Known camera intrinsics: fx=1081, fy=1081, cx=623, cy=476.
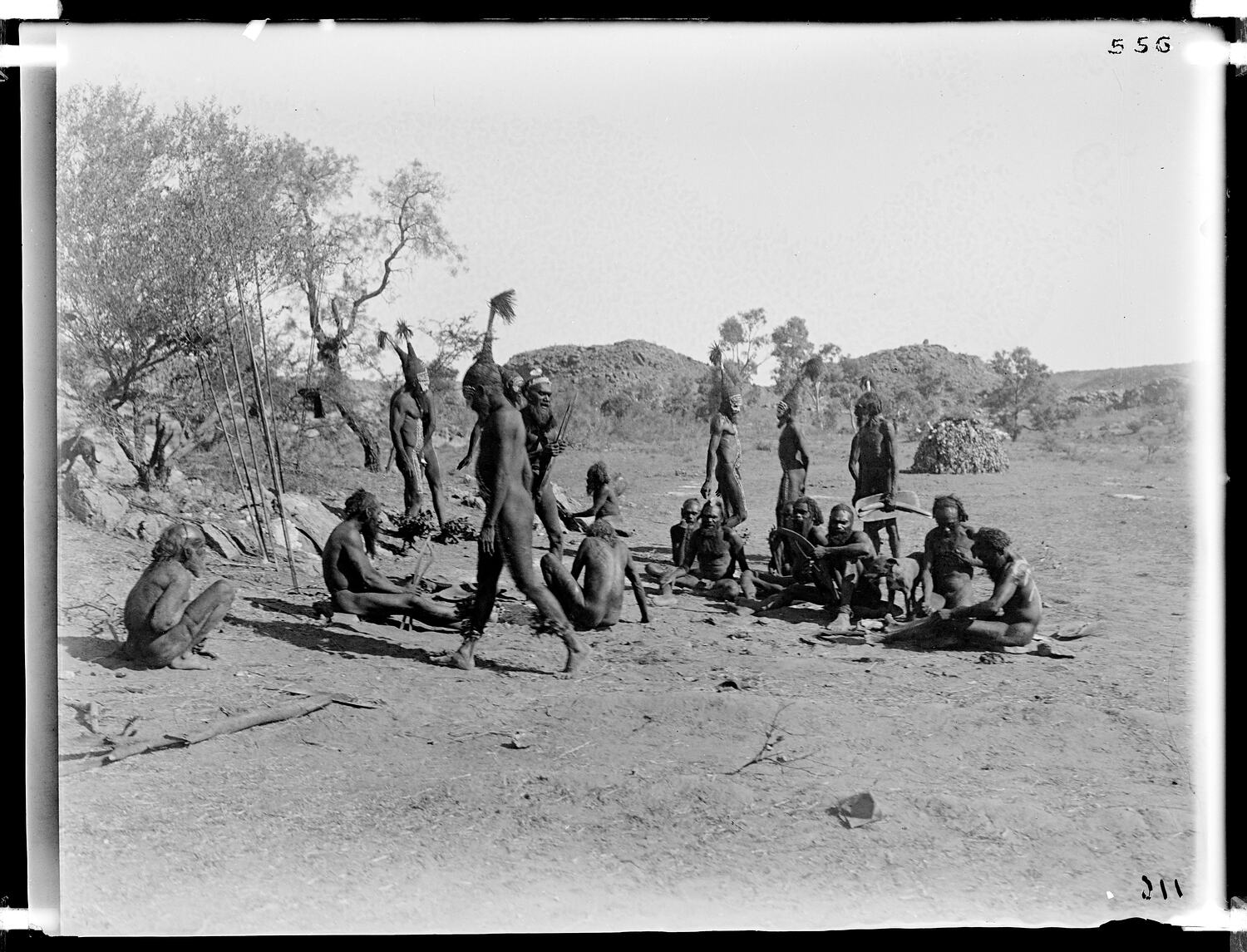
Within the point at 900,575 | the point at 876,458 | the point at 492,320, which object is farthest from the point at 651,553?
the point at 492,320

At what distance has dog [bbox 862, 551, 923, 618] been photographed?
25.5ft

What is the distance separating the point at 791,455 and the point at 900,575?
1.89 meters

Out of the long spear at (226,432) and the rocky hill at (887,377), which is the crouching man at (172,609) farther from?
the rocky hill at (887,377)

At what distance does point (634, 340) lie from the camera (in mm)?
8367

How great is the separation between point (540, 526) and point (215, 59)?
501 centimetres

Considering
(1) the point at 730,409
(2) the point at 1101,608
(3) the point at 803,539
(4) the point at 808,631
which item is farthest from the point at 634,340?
(2) the point at 1101,608

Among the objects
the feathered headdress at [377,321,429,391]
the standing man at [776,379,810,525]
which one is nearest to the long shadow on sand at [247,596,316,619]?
the feathered headdress at [377,321,429,391]

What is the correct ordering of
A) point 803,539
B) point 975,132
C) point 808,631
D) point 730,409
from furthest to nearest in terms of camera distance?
point 730,409, point 803,539, point 808,631, point 975,132

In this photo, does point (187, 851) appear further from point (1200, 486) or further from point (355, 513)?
point (1200, 486)

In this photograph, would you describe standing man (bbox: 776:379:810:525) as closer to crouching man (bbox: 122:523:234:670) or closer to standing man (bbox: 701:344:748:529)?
standing man (bbox: 701:344:748:529)

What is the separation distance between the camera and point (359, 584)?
7469mm

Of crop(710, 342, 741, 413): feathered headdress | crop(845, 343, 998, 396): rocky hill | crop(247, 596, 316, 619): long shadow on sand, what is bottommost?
crop(247, 596, 316, 619): long shadow on sand

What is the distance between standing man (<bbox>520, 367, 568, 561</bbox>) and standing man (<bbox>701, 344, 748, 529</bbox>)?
1.51 metres

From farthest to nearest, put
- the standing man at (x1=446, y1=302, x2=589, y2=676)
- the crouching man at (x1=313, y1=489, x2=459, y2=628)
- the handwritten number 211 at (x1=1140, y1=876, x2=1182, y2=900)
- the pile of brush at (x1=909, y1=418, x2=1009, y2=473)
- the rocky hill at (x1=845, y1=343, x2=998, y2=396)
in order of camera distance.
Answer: the pile of brush at (x1=909, y1=418, x2=1009, y2=473) → the rocky hill at (x1=845, y1=343, x2=998, y2=396) → the crouching man at (x1=313, y1=489, x2=459, y2=628) → the standing man at (x1=446, y1=302, x2=589, y2=676) → the handwritten number 211 at (x1=1140, y1=876, x2=1182, y2=900)
